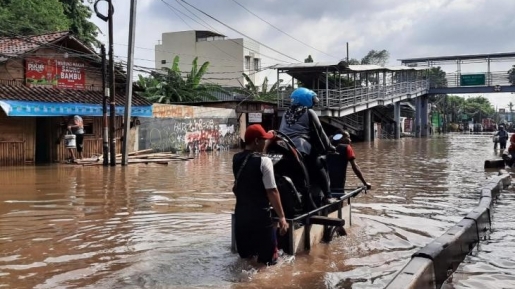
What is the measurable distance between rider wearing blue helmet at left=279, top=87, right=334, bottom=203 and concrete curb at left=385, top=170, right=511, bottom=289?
67.3 inches

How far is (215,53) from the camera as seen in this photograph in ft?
173

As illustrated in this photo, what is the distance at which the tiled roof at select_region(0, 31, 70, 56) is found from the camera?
19578 millimetres

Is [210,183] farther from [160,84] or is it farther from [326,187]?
[160,84]

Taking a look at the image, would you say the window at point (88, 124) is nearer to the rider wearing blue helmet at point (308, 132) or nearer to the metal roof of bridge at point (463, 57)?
the rider wearing blue helmet at point (308, 132)

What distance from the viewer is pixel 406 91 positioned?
4734 centimetres

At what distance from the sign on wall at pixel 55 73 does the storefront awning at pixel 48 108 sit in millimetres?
1585

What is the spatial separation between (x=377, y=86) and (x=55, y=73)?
26918mm

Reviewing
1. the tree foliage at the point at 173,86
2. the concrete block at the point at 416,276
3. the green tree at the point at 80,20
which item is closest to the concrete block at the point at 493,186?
the concrete block at the point at 416,276

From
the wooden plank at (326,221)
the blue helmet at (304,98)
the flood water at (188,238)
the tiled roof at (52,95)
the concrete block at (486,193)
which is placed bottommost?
the flood water at (188,238)

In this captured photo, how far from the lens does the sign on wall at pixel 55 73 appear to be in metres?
20.2

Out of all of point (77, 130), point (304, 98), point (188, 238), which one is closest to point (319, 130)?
point (304, 98)

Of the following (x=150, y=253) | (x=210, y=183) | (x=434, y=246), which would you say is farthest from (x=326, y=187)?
(x=210, y=183)

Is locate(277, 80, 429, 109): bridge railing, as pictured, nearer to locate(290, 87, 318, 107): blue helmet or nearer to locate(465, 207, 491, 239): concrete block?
locate(465, 207, 491, 239): concrete block

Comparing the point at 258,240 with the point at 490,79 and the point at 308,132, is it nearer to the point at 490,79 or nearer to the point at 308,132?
the point at 308,132
